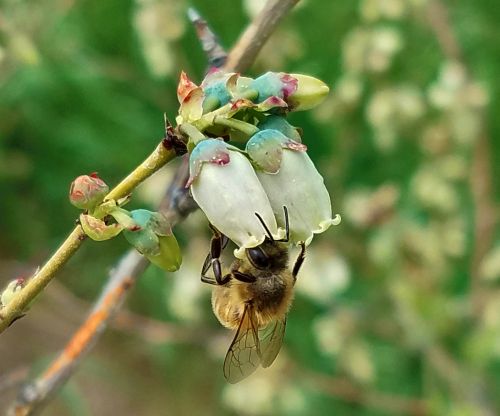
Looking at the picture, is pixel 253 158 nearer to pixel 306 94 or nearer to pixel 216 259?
pixel 306 94

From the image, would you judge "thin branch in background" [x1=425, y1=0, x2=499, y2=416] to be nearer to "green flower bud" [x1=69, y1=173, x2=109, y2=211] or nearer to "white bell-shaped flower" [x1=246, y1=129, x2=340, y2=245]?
"white bell-shaped flower" [x1=246, y1=129, x2=340, y2=245]

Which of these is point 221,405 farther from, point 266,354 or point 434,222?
point 266,354

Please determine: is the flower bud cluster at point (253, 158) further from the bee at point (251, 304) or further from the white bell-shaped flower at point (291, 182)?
the bee at point (251, 304)

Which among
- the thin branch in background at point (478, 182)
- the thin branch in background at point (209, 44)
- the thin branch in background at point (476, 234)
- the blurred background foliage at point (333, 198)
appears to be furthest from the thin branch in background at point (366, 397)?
the thin branch in background at point (209, 44)

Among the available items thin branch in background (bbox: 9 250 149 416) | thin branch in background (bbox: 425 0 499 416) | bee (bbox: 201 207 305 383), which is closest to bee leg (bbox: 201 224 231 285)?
bee (bbox: 201 207 305 383)

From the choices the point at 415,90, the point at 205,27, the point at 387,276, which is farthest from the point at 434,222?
the point at 205,27

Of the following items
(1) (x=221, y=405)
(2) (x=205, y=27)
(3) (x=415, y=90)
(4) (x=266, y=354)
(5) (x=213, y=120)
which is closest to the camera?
(5) (x=213, y=120)
